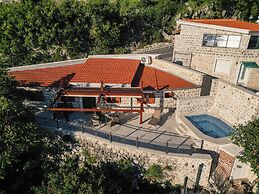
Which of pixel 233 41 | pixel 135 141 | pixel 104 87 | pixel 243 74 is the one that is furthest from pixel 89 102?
pixel 243 74

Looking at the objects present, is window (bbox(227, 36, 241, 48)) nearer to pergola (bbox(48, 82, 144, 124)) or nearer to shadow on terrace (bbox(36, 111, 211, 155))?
shadow on terrace (bbox(36, 111, 211, 155))

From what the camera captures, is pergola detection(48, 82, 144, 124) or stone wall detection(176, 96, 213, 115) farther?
stone wall detection(176, 96, 213, 115)

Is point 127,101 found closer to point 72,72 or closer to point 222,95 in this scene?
point 72,72

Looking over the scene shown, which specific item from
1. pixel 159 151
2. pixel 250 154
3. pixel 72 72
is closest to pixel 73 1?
pixel 72 72

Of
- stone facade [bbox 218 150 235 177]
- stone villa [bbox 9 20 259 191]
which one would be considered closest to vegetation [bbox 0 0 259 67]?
stone villa [bbox 9 20 259 191]

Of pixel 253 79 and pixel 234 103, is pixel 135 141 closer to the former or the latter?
pixel 234 103

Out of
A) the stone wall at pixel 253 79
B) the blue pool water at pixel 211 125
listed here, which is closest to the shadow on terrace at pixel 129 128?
the blue pool water at pixel 211 125

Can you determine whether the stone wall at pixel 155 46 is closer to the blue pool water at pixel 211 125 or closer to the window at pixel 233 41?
the window at pixel 233 41
